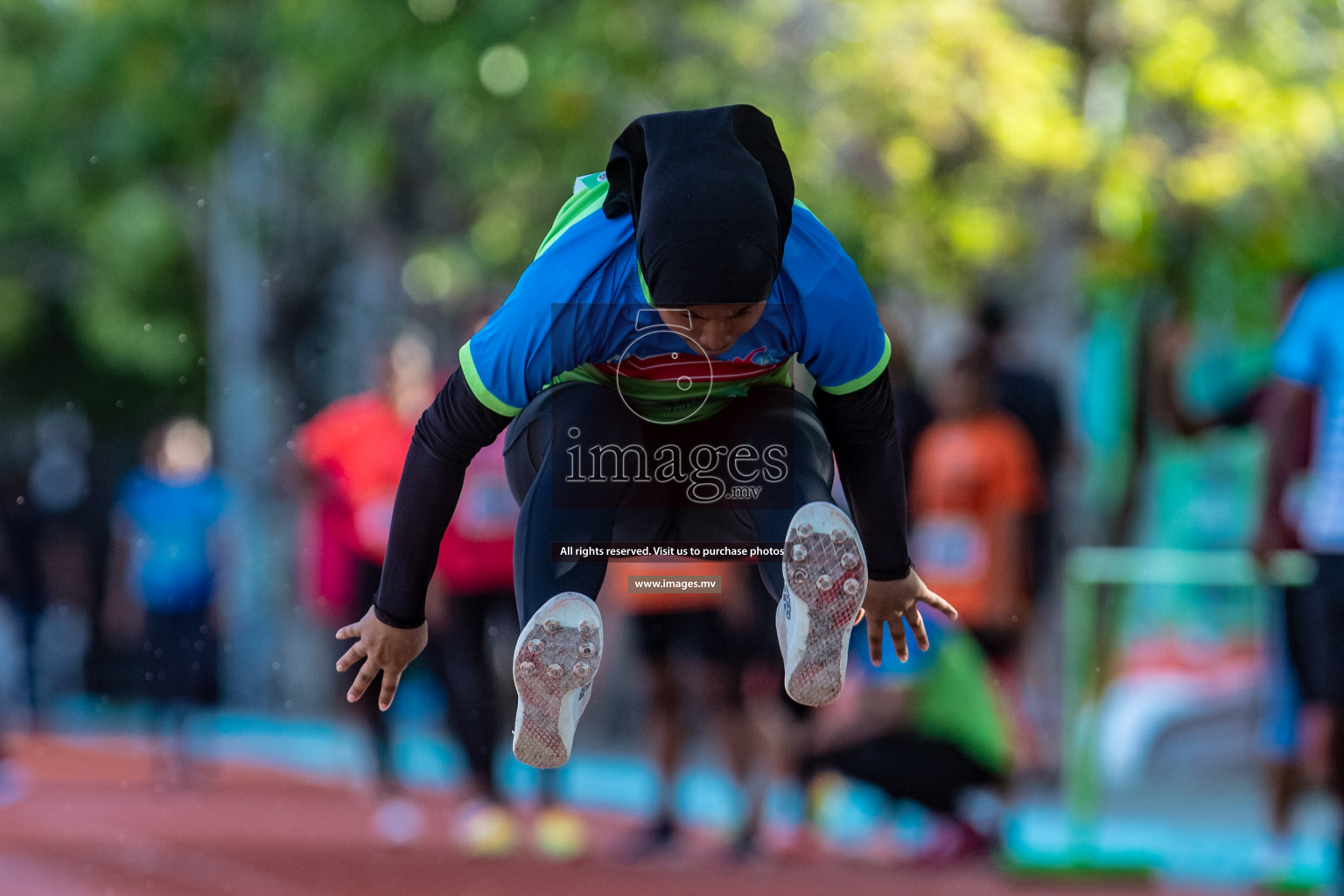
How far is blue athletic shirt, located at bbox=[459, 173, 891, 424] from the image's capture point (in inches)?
64.8

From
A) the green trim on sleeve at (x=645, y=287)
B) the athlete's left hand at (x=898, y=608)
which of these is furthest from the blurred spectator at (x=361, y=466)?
the athlete's left hand at (x=898, y=608)

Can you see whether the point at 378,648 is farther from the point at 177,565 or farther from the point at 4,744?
the point at 4,744

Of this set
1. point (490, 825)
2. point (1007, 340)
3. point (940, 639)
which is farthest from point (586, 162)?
point (490, 825)

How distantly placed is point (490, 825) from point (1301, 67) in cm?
366

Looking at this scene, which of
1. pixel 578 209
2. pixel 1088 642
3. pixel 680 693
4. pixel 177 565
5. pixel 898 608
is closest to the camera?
pixel 578 209

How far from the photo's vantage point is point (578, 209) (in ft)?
5.83

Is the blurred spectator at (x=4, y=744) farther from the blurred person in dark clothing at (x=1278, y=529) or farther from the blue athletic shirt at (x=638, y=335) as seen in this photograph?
the blue athletic shirt at (x=638, y=335)

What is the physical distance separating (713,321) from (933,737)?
336 centimetres

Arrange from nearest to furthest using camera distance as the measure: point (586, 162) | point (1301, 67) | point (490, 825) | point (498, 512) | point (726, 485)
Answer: point (726, 485) → point (498, 512) → point (586, 162) → point (490, 825) → point (1301, 67)

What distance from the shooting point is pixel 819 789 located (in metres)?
5.15

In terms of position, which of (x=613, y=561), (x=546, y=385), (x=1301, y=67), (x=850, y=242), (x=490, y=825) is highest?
(x=1301, y=67)

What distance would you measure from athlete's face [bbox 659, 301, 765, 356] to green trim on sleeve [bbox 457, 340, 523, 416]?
0.70 feet

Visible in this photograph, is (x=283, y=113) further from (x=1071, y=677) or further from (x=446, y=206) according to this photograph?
(x=1071, y=677)

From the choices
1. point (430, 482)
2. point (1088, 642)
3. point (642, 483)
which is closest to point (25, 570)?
point (1088, 642)
